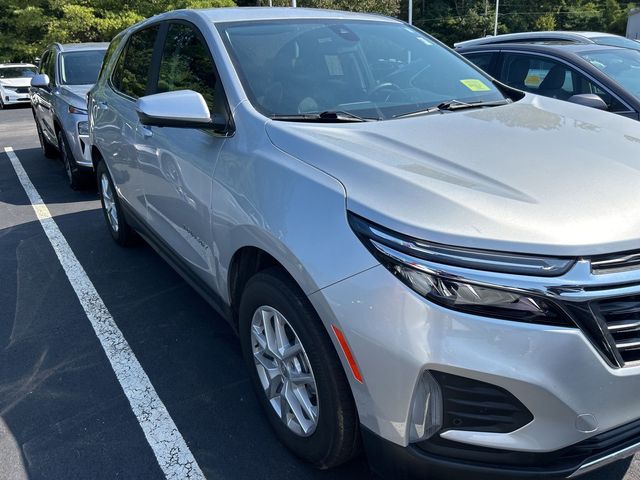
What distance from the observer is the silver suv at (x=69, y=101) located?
6676 mm

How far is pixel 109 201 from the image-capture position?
4938 millimetres

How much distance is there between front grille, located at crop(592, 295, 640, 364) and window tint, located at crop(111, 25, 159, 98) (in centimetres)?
317

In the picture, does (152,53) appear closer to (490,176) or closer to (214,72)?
(214,72)

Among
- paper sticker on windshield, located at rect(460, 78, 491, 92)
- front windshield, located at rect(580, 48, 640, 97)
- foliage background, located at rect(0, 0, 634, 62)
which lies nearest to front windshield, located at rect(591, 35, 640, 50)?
front windshield, located at rect(580, 48, 640, 97)

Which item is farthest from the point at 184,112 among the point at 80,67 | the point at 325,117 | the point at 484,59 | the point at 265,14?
the point at 80,67

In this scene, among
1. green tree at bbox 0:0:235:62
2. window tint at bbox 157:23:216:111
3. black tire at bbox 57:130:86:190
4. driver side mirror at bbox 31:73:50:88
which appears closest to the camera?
window tint at bbox 157:23:216:111

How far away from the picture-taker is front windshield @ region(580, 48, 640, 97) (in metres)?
5.03

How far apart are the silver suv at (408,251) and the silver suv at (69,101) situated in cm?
413

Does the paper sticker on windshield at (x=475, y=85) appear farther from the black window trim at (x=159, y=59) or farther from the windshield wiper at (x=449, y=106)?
the black window trim at (x=159, y=59)

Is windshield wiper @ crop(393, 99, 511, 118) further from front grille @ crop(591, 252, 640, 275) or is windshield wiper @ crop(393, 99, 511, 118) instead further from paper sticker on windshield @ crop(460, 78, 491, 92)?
front grille @ crop(591, 252, 640, 275)

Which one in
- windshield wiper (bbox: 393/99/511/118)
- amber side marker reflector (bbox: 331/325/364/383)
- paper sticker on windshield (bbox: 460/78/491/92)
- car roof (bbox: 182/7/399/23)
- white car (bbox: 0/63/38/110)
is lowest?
white car (bbox: 0/63/38/110)

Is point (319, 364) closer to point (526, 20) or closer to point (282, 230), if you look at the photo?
point (282, 230)

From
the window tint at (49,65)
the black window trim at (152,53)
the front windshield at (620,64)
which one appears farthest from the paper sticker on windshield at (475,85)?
the window tint at (49,65)

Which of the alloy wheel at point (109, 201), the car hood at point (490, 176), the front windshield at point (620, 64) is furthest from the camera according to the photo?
the front windshield at point (620, 64)
